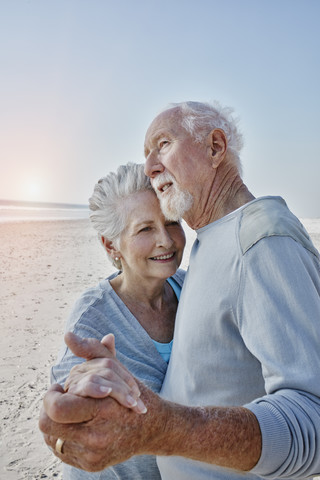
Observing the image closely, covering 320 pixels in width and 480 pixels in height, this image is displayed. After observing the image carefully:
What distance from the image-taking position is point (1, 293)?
9633 mm

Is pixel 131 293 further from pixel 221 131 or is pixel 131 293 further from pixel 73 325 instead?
pixel 221 131

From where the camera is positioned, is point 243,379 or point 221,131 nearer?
point 243,379

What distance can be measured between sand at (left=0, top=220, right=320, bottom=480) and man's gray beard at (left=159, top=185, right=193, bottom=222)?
2.62 m

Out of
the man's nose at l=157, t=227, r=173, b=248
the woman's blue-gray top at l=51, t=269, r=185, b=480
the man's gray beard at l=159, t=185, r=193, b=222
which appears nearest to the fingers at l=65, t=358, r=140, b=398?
the woman's blue-gray top at l=51, t=269, r=185, b=480

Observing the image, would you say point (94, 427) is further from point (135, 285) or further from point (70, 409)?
point (135, 285)

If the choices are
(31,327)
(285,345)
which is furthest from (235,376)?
(31,327)

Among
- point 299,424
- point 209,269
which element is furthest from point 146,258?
point 299,424

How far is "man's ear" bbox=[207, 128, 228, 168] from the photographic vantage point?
8.31 feet

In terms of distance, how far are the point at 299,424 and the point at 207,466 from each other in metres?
0.67

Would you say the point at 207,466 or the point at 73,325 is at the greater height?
the point at 73,325

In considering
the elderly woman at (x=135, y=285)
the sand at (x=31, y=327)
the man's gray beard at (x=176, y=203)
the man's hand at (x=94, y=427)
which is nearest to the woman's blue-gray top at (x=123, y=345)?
the elderly woman at (x=135, y=285)

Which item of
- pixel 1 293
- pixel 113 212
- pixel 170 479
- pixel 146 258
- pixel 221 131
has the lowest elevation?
pixel 1 293

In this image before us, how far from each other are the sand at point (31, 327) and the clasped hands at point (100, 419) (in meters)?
2.83

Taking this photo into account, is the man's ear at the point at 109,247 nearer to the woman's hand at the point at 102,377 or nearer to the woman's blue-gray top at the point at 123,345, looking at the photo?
the woman's blue-gray top at the point at 123,345
